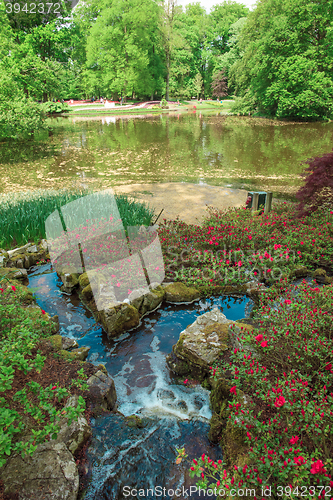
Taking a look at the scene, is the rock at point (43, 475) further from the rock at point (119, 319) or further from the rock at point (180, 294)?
the rock at point (180, 294)

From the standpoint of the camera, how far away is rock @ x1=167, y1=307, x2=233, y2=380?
3.27m

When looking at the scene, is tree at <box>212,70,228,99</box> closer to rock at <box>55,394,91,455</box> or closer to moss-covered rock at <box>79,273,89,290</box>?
moss-covered rock at <box>79,273,89,290</box>

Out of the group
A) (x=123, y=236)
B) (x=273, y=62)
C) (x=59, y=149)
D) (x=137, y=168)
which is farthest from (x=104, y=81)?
(x=123, y=236)

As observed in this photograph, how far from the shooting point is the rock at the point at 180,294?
184 inches

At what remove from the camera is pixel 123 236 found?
5.61 m

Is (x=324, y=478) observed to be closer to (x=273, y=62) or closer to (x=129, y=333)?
(x=129, y=333)

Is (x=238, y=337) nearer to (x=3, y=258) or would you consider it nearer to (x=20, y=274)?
(x=20, y=274)

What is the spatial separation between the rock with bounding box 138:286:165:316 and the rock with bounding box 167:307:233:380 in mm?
927

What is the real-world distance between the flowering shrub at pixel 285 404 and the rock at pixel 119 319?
147 centimetres

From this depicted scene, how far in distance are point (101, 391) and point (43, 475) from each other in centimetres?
89

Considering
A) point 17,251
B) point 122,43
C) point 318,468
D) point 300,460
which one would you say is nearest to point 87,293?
point 17,251

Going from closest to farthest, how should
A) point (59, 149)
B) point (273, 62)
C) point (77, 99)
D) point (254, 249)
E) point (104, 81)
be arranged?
1. point (254, 249)
2. point (59, 149)
3. point (273, 62)
4. point (104, 81)
5. point (77, 99)

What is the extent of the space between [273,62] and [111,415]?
1222 inches

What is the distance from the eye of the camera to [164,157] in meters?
14.4
